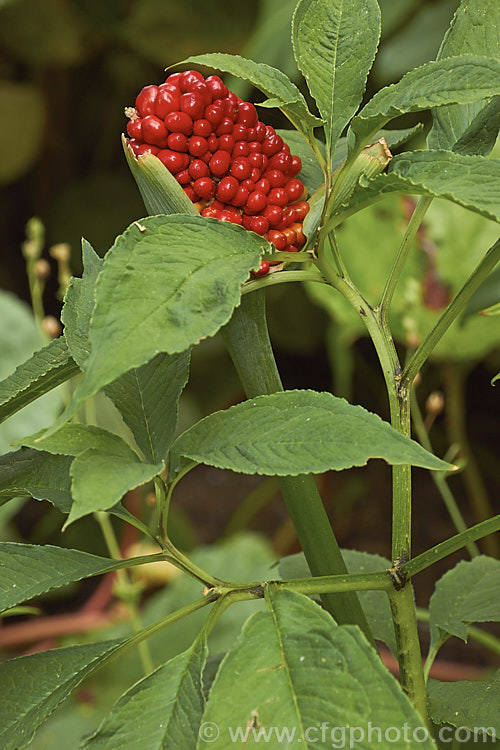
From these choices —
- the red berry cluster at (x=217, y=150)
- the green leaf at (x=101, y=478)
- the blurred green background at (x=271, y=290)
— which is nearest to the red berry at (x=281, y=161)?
the red berry cluster at (x=217, y=150)

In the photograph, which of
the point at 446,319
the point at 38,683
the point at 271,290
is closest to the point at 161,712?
the point at 38,683

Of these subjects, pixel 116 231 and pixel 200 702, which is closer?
pixel 200 702

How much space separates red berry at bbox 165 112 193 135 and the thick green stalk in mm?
58

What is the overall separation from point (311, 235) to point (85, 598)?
84 cm

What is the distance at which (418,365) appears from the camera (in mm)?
245

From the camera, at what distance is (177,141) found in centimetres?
25

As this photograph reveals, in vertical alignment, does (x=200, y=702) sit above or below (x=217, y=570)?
above

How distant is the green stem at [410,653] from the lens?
0.25 metres

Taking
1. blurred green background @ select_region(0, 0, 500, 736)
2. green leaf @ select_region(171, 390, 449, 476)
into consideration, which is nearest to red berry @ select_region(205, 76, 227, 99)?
green leaf @ select_region(171, 390, 449, 476)

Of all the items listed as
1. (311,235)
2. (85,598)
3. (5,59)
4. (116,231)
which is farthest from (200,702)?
(5,59)

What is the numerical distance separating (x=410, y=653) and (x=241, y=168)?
0.54 ft

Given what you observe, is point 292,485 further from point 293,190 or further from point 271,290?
point 271,290

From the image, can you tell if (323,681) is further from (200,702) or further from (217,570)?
(217,570)

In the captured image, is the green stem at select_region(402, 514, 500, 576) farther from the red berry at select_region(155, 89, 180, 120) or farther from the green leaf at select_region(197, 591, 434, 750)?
the red berry at select_region(155, 89, 180, 120)
